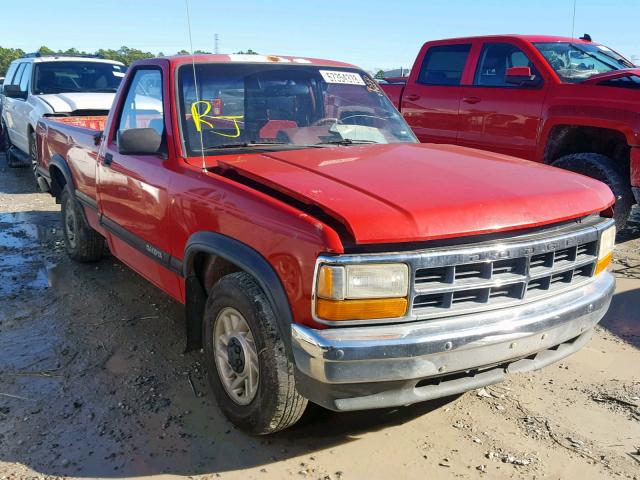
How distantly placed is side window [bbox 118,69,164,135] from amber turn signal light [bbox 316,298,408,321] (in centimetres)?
183

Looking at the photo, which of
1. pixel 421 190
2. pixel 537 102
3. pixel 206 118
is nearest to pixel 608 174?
pixel 537 102

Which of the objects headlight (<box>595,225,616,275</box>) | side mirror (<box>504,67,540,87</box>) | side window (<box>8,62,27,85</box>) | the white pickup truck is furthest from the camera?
side window (<box>8,62,27,85</box>)

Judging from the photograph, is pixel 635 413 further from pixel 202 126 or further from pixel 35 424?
pixel 35 424

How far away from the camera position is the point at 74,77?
32.3 feet

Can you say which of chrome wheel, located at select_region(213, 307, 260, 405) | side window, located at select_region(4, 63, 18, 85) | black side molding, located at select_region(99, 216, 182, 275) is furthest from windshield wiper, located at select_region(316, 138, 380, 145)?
side window, located at select_region(4, 63, 18, 85)

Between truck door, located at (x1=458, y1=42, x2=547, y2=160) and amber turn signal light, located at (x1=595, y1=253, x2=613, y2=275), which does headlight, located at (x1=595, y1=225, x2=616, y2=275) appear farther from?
truck door, located at (x1=458, y1=42, x2=547, y2=160)

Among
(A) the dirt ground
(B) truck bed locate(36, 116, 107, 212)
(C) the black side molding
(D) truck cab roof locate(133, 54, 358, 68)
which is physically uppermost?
(D) truck cab roof locate(133, 54, 358, 68)

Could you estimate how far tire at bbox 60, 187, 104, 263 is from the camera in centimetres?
525

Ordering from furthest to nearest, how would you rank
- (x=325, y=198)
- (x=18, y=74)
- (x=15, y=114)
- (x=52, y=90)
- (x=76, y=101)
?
(x=18, y=74), (x=15, y=114), (x=52, y=90), (x=76, y=101), (x=325, y=198)

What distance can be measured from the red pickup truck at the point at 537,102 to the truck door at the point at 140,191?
399cm

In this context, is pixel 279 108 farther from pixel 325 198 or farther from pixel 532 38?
pixel 532 38

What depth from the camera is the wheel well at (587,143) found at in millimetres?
5910

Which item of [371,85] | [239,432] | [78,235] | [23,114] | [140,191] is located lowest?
[239,432]

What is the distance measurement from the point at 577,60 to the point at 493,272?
506 centimetres
